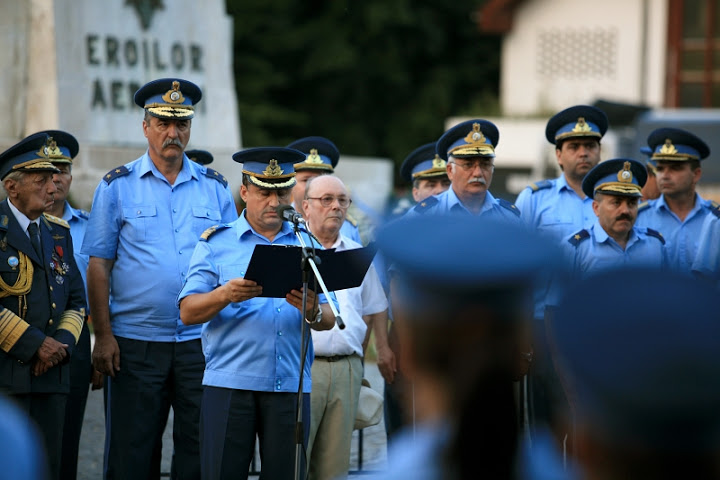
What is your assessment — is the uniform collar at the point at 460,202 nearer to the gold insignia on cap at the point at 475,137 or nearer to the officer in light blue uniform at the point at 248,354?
the gold insignia on cap at the point at 475,137

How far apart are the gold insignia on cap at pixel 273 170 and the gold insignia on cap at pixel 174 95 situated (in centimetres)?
113

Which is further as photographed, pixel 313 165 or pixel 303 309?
pixel 313 165

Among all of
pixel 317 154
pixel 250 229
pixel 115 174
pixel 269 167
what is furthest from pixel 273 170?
pixel 317 154

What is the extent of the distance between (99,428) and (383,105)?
71.9 ft

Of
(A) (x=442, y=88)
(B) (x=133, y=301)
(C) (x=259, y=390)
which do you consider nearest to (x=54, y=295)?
(B) (x=133, y=301)

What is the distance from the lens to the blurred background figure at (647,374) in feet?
4.68

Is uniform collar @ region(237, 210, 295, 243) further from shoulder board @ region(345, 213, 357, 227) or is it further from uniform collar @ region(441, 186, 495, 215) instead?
shoulder board @ region(345, 213, 357, 227)

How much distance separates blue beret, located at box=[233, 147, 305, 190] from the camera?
5.50 meters

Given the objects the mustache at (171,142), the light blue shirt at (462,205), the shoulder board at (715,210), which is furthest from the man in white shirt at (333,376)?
the shoulder board at (715,210)

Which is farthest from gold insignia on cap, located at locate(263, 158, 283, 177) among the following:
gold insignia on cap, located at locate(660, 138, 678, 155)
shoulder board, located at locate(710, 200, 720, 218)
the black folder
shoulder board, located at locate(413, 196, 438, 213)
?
gold insignia on cap, located at locate(660, 138, 678, 155)

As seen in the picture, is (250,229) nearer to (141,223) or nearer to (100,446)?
(141,223)

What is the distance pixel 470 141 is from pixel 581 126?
1.04 metres

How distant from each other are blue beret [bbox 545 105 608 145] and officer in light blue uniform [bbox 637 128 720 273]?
0.53m

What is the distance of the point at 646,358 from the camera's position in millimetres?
1455
